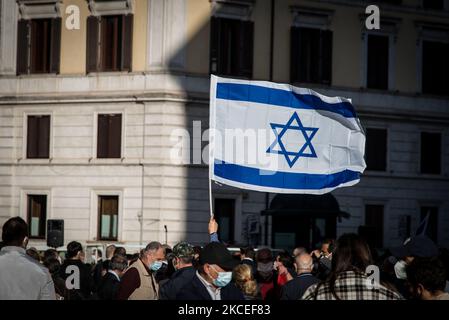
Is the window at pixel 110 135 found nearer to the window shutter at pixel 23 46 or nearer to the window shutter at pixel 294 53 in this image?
the window shutter at pixel 23 46

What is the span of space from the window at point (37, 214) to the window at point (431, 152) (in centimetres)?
1369

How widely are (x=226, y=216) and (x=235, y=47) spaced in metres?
5.64

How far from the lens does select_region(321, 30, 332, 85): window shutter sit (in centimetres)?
4259

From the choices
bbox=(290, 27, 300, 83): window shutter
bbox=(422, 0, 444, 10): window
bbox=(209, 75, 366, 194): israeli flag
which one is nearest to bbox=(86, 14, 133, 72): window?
bbox=(290, 27, 300, 83): window shutter

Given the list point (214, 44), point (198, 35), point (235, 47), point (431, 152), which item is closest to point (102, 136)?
point (198, 35)

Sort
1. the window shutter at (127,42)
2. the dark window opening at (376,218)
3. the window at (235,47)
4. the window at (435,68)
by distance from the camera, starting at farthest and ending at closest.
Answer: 1. the window at (435,68)
2. the dark window opening at (376,218)
3. the window at (235,47)
4. the window shutter at (127,42)

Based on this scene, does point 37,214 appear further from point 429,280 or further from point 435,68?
point 429,280

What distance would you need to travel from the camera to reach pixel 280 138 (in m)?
15.3

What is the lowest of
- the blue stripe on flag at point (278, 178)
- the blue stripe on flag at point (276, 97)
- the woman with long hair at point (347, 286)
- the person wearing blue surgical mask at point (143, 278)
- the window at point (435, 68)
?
Result: the person wearing blue surgical mask at point (143, 278)

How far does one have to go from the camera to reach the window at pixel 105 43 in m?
40.7

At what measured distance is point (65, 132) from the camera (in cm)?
4088

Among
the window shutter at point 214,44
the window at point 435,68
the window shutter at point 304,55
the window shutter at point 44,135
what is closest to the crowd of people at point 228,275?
the window shutter at point 214,44

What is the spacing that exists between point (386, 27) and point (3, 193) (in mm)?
14562

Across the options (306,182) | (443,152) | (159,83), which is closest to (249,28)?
(159,83)
